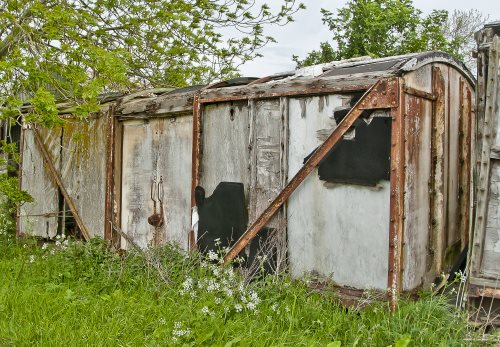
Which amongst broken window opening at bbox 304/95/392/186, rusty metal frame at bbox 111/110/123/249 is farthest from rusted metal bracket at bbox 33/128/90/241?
broken window opening at bbox 304/95/392/186

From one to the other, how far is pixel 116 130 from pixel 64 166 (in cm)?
150

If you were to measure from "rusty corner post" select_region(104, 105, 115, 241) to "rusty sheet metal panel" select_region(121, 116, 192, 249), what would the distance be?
18cm

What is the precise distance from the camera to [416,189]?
16.3 ft

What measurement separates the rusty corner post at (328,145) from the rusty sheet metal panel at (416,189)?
23 cm

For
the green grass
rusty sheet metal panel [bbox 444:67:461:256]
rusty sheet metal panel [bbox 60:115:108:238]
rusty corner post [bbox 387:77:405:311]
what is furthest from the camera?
rusty sheet metal panel [bbox 60:115:108:238]

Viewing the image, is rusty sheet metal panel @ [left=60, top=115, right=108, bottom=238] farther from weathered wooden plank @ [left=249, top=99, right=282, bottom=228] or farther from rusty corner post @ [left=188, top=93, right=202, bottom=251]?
weathered wooden plank @ [left=249, top=99, right=282, bottom=228]

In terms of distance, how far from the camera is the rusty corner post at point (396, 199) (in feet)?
15.0

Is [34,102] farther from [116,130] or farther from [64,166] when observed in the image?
[64,166]

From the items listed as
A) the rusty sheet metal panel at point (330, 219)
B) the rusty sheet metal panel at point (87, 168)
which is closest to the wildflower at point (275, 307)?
the rusty sheet metal panel at point (330, 219)

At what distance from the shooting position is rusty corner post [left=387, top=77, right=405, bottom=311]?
15.0ft

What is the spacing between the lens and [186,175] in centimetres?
651

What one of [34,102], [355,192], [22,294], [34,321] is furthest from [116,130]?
[355,192]

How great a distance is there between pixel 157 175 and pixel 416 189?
3.55m

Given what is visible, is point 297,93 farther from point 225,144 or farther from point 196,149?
point 196,149
